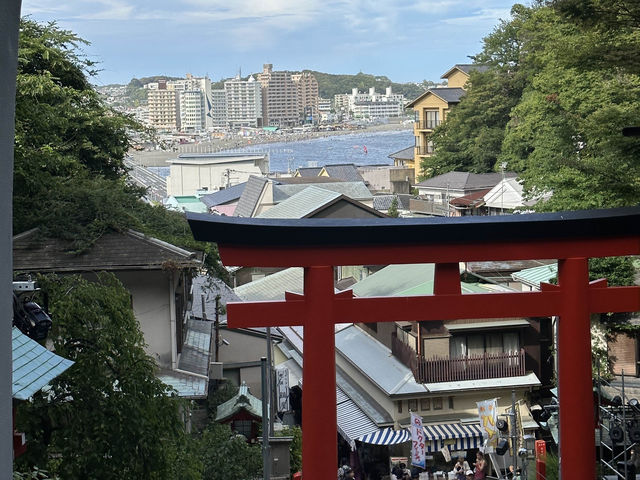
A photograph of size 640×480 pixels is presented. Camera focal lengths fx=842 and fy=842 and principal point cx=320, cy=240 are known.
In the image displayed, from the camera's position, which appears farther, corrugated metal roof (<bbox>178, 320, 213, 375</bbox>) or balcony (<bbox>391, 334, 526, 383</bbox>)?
balcony (<bbox>391, 334, 526, 383</bbox>)

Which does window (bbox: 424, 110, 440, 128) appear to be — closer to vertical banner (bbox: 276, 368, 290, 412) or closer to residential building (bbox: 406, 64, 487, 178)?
residential building (bbox: 406, 64, 487, 178)

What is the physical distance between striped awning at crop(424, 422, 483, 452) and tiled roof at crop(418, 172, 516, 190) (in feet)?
88.1

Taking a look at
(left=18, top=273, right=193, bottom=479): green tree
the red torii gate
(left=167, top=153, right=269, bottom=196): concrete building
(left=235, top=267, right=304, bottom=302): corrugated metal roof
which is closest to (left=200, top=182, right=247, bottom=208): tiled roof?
(left=235, top=267, right=304, bottom=302): corrugated metal roof

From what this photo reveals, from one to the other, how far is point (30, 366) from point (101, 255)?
799 centimetres

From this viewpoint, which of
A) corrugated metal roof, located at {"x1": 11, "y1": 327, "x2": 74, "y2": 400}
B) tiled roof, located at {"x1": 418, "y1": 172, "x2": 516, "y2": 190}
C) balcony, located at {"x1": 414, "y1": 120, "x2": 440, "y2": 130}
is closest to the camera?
corrugated metal roof, located at {"x1": 11, "y1": 327, "x2": 74, "y2": 400}

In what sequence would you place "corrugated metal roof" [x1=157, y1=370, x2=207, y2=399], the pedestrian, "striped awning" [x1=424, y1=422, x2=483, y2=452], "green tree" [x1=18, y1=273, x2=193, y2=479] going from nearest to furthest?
"green tree" [x1=18, y1=273, x2=193, y2=479] < "corrugated metal roof" [x1=157, y1=370, x2=207, y2=399] < the pedestrian < "striped awning" [x1=424, y1=422, x2=483, y2=452]

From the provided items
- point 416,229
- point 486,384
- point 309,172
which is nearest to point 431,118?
point 309,172

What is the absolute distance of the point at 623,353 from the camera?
21.3 m

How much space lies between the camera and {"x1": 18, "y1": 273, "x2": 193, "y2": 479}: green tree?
8.13 m

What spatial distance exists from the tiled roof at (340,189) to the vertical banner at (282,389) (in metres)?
24.3

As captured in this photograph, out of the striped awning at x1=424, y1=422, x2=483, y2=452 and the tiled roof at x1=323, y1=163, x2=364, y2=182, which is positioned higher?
the tiled roof at x1=323, y1=163, x2=364, y2=182

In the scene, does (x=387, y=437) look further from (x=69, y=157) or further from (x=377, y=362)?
(x=69, y=157)

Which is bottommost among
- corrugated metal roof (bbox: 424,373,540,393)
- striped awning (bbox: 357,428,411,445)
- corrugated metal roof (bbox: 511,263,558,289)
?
striped awning (bbox: 357,428,411,445)

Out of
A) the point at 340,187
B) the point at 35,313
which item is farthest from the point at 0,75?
the point at 340,187
